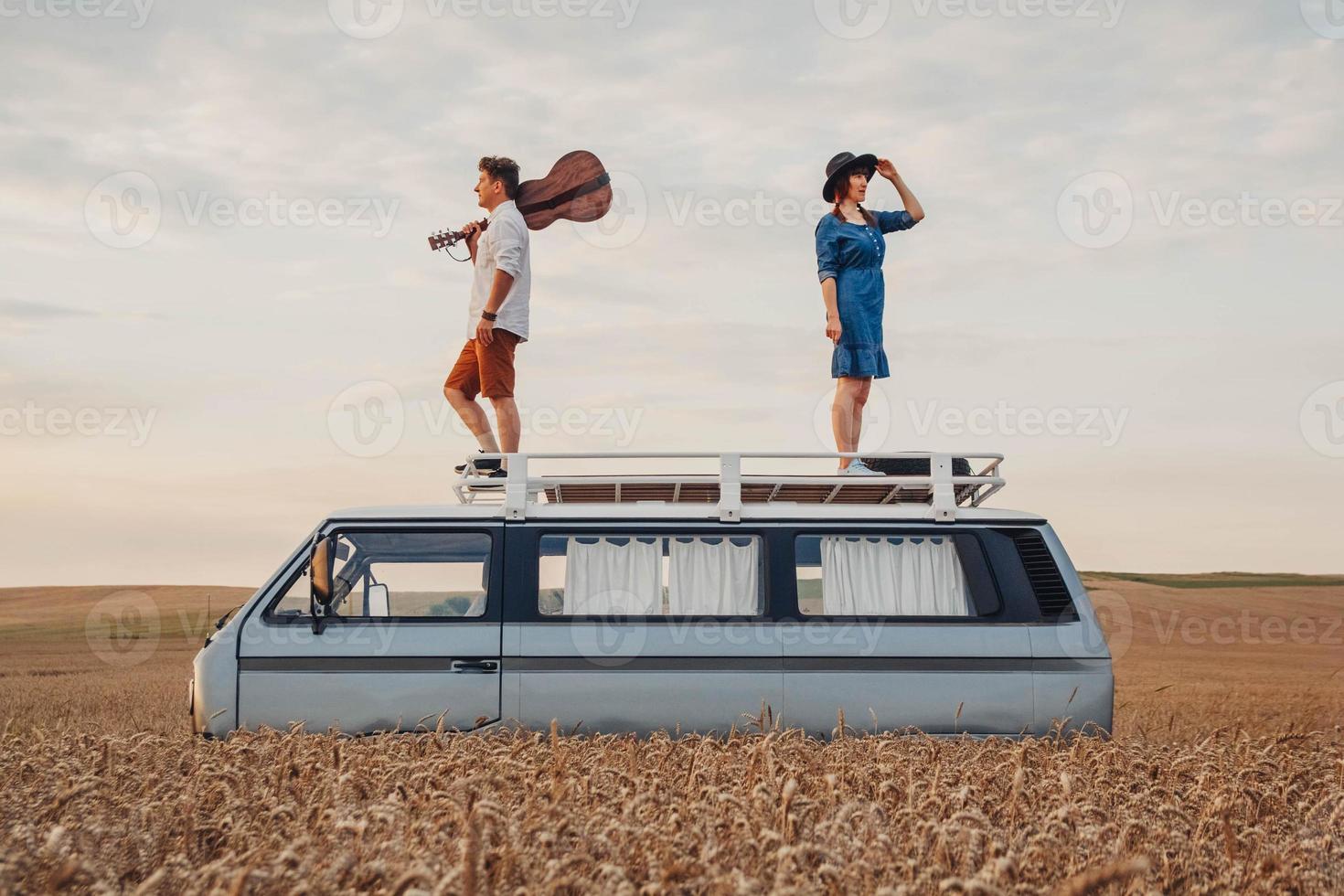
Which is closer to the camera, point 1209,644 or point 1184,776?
point 1184,776

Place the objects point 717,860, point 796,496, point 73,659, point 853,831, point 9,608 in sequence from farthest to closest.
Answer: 1. point 9,608
2. point 73,659
3. point 796,496
4. point 853,831
5. point 717,860

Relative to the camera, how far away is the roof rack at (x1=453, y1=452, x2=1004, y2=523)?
31.0ft

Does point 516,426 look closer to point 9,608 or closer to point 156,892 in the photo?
point 156,892

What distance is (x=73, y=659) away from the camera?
31.7 m

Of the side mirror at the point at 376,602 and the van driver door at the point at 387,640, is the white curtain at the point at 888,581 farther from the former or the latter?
the side mirror at the point at 376,602

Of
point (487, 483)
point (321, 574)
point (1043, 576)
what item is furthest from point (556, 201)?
point (1043, 576)

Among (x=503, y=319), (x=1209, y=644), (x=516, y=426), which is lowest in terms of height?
(x=1209, y=644)

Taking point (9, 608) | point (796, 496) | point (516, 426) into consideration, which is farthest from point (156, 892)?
point (9, 608)

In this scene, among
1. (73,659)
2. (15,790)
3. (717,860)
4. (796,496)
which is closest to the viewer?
(717,860)

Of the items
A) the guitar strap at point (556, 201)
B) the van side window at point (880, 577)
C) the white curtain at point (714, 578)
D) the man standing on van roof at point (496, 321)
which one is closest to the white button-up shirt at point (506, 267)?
the man standing on van roof at point (496, 321)

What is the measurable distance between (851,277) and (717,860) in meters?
7.45

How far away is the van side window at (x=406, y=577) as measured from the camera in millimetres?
9422

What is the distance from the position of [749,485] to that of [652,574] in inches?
41.2

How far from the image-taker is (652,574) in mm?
9562
